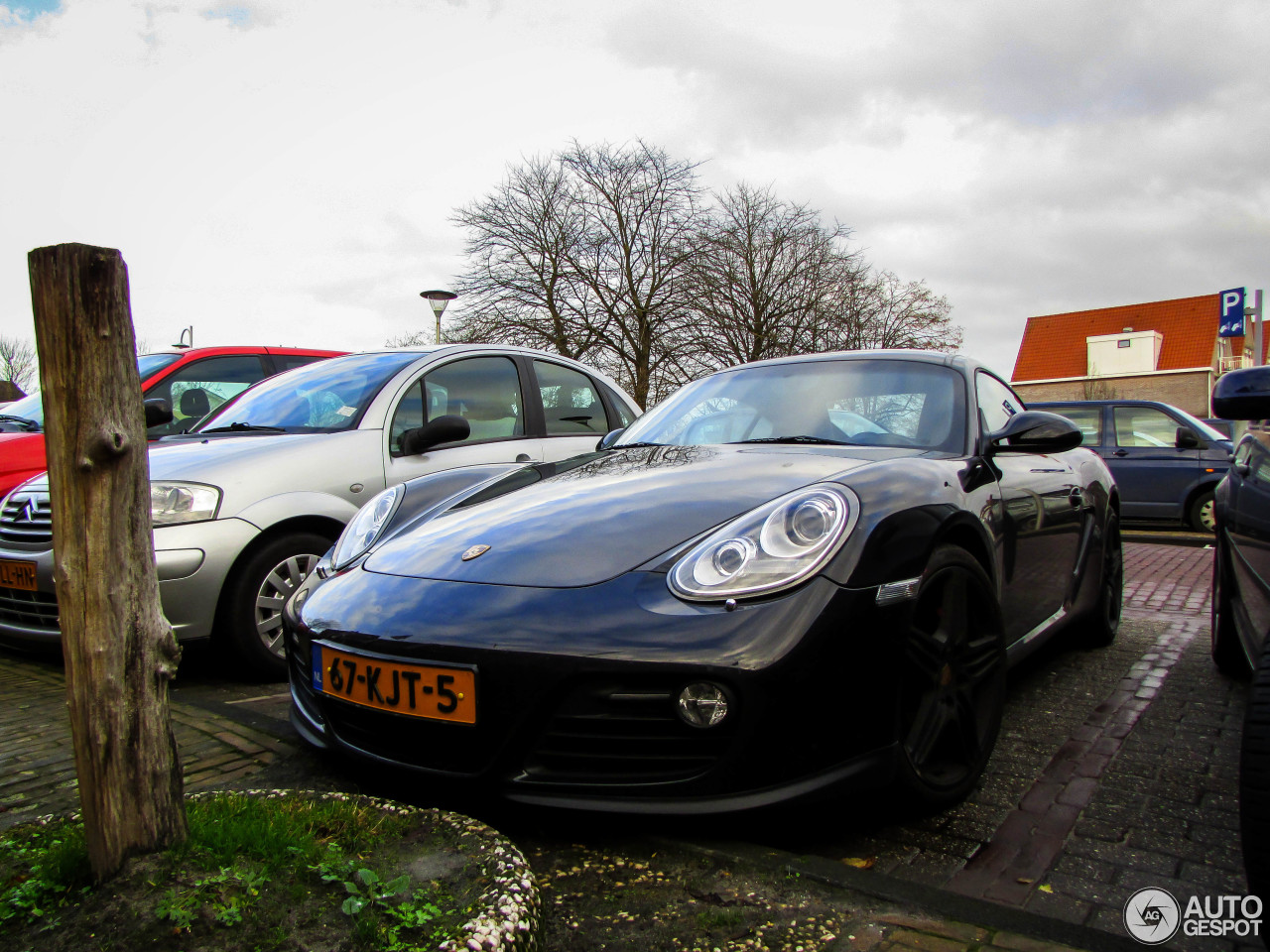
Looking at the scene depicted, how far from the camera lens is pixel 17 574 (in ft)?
13.7

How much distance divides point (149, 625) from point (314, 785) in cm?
111

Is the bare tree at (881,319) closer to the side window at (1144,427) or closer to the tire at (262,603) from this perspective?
the side window at (1144,427)

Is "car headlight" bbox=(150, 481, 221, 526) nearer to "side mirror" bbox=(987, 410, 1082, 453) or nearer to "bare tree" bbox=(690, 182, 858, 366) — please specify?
"side mirror" bbox=(987, 410, 1082, 453)

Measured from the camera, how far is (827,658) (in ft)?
6.82

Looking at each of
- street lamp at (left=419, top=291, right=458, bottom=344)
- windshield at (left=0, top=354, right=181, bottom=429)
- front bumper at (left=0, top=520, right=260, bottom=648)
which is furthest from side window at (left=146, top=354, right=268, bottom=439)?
street lamp at (left=419, top=291, right=458, bottom=344)

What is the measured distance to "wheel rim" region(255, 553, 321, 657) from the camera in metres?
4.06

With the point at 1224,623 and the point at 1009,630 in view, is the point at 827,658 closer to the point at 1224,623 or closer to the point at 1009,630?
the point at 1009,630

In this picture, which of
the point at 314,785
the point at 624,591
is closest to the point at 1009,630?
the point at 624,591

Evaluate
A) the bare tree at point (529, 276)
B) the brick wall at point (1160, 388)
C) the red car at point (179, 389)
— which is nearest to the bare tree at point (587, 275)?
the bare tree at point (529, 276)

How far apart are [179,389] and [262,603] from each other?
322 cm

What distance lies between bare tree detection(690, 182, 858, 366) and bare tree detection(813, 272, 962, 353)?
513mm

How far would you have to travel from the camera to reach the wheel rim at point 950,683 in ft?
7.55

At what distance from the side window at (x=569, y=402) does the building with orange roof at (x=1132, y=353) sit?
48964 mm

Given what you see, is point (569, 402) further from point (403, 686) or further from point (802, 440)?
point (403, 686)
